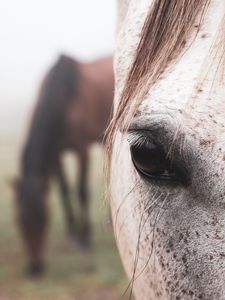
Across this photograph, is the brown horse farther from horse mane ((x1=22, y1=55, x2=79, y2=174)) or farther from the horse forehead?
the horse forehead

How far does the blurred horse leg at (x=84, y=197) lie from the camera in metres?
6.48

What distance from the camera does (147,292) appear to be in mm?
1211

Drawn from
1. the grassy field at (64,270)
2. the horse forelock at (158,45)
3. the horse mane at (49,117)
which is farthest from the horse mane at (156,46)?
the horse mane at (49,117)

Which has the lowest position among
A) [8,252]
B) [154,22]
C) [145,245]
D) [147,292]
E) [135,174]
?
[8,252]

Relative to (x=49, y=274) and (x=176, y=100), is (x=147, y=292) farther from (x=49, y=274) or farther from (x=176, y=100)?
(x=49, y=274)

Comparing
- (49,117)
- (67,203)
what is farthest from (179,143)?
(67,203)

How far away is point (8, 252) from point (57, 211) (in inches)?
77.0

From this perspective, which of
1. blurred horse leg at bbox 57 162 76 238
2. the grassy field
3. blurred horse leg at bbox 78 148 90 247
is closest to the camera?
the grassy field

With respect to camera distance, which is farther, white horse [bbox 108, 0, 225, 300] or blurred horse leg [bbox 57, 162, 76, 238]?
blurred horse leg [bbox 57, 162, 76, 238]

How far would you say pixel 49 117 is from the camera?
6227 millimetres

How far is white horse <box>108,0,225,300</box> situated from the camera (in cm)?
92

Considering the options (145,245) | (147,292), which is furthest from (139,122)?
(147,292)

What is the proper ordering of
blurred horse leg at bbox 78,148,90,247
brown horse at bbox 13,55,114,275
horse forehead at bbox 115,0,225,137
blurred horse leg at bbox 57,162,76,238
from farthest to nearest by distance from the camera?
blurred horse leg at bbox 57,162,76,238, blurred horse leg at bbox 78,148,90,247, brown horse at bbox 13,55,114,275, horse forehead at bbox 115,0,225,137

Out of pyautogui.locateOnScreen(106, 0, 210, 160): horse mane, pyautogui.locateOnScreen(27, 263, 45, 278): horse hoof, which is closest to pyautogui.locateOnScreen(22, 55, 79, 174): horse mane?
pyautogui.locateOnScreen(27, 263, 45, 278): horse hoof
